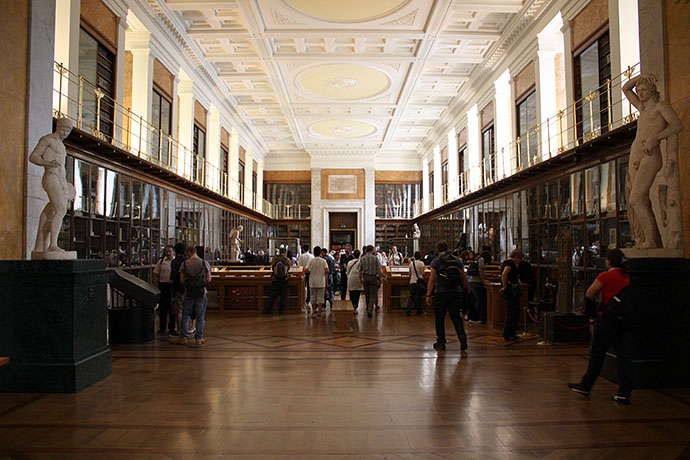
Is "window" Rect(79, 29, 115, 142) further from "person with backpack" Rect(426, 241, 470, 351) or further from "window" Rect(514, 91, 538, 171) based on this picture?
"window" Rect(514, 91, 538, 171)

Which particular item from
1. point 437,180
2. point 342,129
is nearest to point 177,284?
point 342,129

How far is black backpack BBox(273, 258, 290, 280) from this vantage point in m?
8.39

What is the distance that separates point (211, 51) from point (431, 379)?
11.4 m

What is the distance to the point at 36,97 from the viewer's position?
17.2 ft

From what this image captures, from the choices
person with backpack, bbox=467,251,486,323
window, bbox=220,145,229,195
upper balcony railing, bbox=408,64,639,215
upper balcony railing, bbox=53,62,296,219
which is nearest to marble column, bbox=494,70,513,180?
upper balcony railing, bbox=408,64,639,215

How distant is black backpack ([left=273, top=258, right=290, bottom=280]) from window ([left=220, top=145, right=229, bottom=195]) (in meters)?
8.13

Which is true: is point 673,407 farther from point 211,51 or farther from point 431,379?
point 211,51

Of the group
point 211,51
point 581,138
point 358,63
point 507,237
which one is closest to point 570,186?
point 581,138

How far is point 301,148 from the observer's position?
22.6m

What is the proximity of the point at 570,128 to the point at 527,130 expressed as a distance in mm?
2034

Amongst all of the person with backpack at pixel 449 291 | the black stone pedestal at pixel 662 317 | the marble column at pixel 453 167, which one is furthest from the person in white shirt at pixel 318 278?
the marble column at pixel 453 167

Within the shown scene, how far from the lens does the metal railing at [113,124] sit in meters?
6.83

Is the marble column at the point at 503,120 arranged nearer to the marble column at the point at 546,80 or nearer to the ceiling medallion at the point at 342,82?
the marble column at the point at 546,80

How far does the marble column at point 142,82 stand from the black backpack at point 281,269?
12.8 ft
